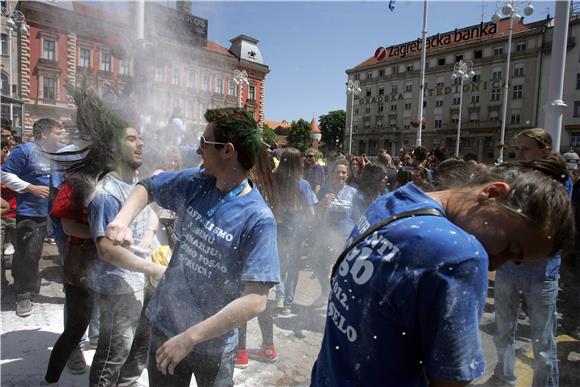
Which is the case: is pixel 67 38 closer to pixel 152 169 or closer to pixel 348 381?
pixel 152 169

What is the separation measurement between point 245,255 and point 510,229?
3.41 feet

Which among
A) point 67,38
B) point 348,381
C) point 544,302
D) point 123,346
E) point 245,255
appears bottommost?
point 123,346

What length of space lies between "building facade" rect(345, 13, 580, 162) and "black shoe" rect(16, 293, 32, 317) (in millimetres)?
38001

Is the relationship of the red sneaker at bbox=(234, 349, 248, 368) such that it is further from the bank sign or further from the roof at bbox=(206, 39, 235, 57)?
the bank sign

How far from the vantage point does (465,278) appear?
859 millimetres

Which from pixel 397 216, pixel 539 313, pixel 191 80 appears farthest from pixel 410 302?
pixel 191 80

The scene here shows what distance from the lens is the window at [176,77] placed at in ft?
14.8

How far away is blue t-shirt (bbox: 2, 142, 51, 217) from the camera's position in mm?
4391

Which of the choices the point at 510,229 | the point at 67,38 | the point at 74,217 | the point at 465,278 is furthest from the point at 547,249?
the point at 67,38

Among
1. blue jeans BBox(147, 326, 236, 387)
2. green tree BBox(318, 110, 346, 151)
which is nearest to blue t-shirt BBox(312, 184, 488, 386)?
blue jeans BBox(147, 326, 236, 387)

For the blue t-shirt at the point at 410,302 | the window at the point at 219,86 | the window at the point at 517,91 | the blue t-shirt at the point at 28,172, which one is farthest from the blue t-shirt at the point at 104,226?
the window at the point at 517,91

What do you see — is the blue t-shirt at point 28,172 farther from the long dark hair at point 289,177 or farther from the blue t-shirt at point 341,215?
the blue t-shirt at point 341,215

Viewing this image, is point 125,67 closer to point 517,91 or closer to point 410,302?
point 410,302

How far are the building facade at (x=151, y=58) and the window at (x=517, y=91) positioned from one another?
158 ft
